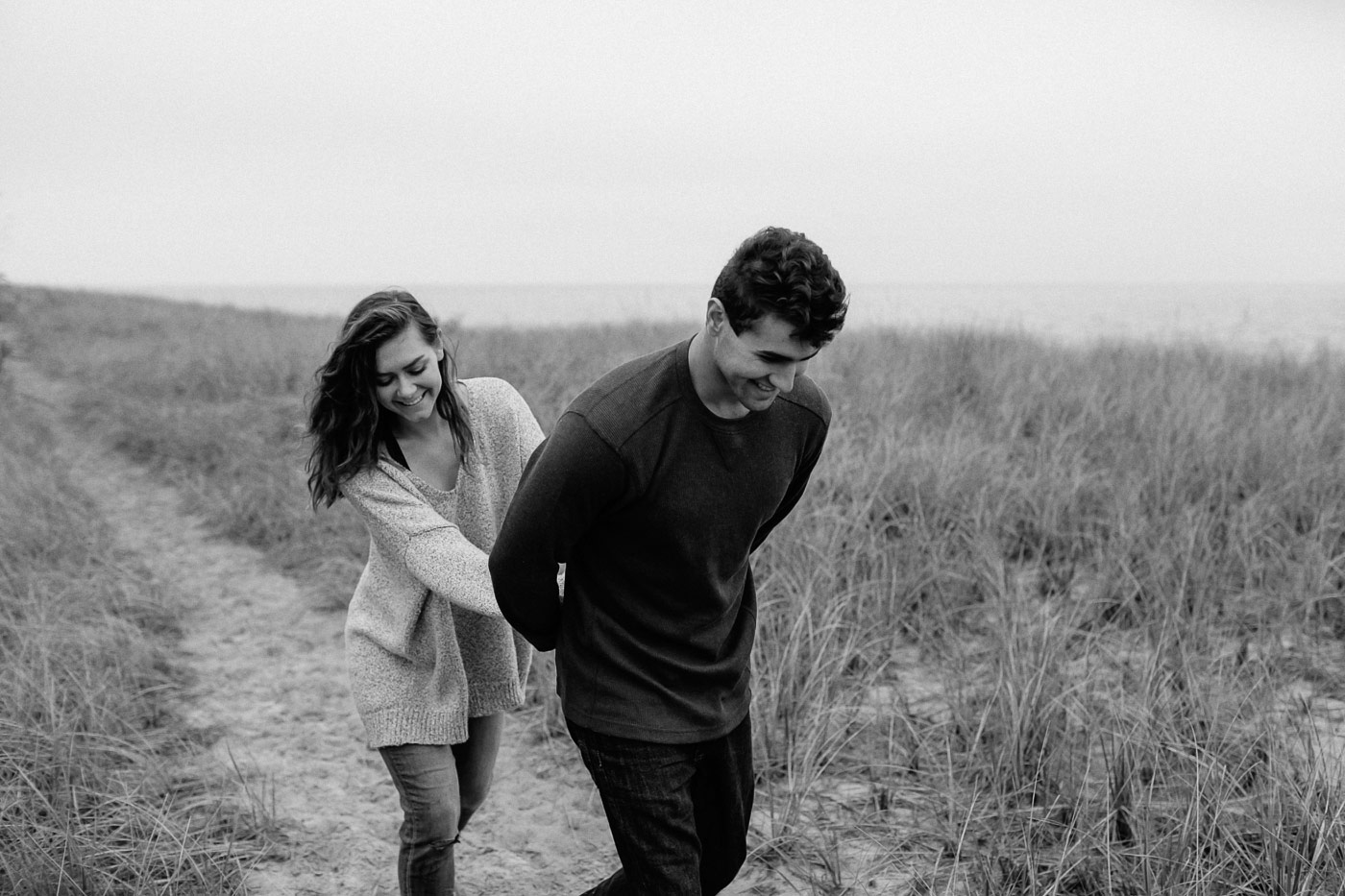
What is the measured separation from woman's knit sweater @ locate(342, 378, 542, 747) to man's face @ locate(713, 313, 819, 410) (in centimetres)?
71

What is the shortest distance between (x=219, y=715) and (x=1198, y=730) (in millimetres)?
3507

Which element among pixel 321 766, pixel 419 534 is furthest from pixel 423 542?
pixel 321 766

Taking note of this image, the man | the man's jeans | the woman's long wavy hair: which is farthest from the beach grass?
the man

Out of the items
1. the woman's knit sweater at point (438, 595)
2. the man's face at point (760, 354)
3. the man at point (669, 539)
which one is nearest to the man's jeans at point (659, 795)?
the man at point (669, 539)

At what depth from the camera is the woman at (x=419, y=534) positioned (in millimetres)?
1954

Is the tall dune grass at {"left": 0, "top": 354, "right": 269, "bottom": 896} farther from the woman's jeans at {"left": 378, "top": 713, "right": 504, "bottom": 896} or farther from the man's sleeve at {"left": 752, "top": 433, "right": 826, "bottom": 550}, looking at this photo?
the man's sleeve at {"left": 752, "top": 433, "right": 826, "bottom": 550}

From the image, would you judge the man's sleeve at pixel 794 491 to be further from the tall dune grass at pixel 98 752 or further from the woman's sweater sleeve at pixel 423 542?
the tall dune grass at pixel 98 752

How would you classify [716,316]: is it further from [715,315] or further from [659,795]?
[659,795]

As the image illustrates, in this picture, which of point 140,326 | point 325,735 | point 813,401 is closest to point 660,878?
point 813,401

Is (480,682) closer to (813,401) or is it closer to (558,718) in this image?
(813,401)

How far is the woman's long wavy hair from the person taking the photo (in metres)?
1.96

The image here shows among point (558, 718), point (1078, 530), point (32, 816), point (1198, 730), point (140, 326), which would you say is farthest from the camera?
point (140, 326)

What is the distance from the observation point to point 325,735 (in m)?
3.62

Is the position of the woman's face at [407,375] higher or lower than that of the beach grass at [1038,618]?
higher
